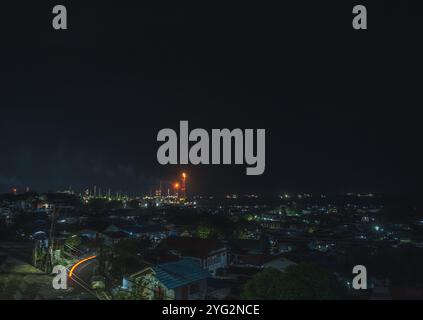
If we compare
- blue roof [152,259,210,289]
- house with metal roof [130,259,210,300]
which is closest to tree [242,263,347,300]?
house with metal roof [130,259,210,300]

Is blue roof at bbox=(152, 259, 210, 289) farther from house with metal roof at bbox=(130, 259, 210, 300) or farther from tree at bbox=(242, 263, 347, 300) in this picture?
tree at bbox=(242, 263, 347, 300)

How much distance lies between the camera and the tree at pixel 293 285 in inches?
342

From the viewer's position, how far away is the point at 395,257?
18484mm

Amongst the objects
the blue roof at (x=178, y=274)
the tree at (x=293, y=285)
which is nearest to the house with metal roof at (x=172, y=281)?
the blue roof at (x=178, y=274)

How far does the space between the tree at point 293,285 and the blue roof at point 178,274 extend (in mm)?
2775

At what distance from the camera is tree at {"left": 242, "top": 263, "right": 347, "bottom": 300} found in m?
8.69

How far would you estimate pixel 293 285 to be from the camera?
8781 millimetres

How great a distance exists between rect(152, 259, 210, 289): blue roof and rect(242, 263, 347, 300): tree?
2775 mm

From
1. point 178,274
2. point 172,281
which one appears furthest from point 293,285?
point 178,274

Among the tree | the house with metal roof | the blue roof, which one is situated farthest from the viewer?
the blue roof

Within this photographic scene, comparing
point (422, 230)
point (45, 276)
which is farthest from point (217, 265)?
point (422, 230)

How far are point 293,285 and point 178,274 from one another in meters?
4.30

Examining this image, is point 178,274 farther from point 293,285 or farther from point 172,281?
point 293,285
